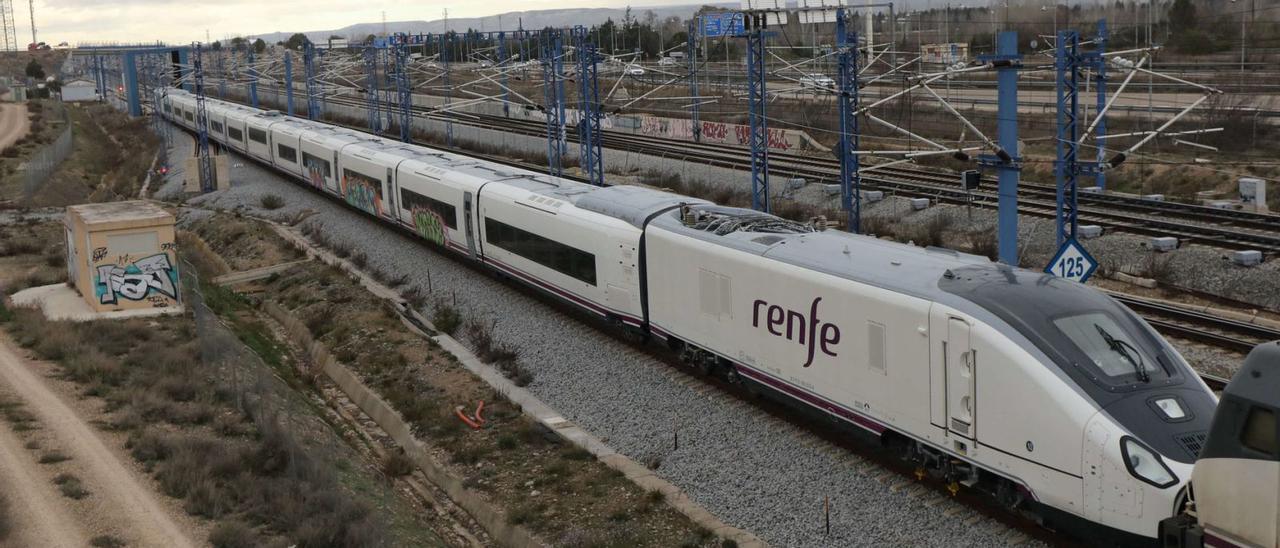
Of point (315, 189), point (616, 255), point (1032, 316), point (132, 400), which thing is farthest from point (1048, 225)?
point (315, 189)

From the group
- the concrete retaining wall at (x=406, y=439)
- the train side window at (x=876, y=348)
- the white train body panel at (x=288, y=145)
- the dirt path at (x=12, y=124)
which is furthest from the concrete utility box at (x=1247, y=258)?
the dirt path at (x=12, y=124)

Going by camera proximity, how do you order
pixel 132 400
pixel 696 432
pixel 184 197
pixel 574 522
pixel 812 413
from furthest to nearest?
pixel 184 197 → pixel 132 400 → pixel 696 432 → pixel 812 413 → pixel 574 522

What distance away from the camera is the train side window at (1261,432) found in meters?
8.68

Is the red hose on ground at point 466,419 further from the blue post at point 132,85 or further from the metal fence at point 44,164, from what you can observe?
the blue post at point 132,85

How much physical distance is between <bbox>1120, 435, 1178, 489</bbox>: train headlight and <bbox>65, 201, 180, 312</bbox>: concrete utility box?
69.7ft

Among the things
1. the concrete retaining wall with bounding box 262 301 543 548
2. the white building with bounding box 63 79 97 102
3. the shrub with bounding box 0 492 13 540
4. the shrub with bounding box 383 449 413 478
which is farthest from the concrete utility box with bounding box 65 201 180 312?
the white building with bounding box 63 79 97 102

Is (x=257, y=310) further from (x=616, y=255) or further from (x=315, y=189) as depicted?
(x=315, y=189)

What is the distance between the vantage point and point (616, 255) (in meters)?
20.5

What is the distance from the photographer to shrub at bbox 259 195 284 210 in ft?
143

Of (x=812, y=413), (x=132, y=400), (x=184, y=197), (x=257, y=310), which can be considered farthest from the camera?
(x=184, y=197)

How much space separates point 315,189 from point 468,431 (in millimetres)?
30365

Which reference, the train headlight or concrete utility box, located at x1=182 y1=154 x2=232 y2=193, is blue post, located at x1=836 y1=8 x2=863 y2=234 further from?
concrete utility box, located at x1=182 y1=154 x2=232 y2=193

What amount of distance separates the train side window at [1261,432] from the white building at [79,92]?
482 ft

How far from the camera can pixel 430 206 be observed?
3044 centimetres
